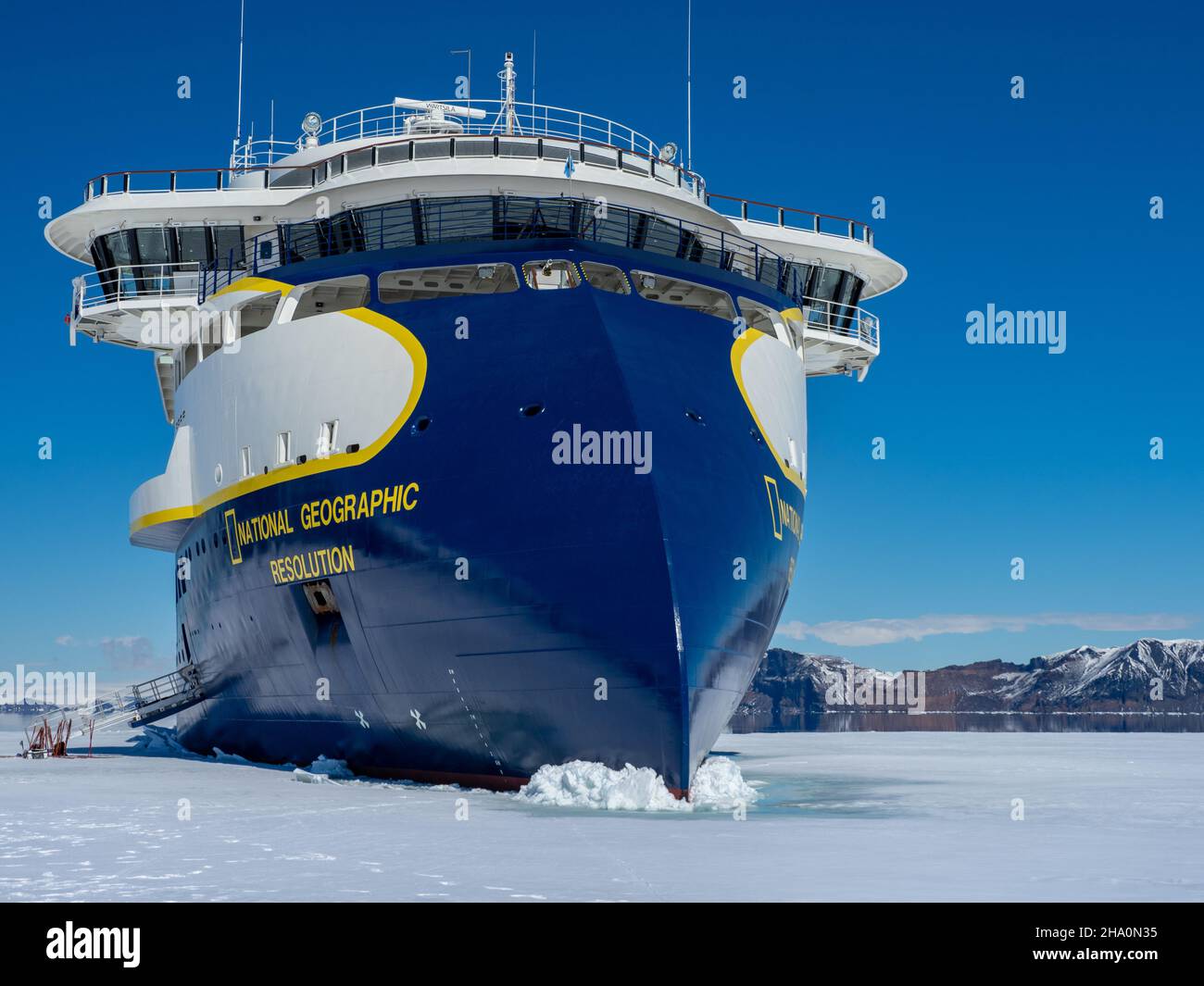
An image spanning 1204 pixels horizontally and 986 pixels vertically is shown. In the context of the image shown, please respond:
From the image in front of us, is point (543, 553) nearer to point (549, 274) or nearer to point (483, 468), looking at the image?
point (483, 468)

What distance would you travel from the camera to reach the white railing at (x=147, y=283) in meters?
29.0

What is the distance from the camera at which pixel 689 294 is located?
2588cm

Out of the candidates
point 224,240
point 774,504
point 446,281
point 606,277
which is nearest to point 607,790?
point 774,504

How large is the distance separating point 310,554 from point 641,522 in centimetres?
606

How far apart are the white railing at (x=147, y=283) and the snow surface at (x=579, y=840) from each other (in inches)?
415

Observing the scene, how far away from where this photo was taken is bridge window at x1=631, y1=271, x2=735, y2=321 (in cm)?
2286

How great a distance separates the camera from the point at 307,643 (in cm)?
2181

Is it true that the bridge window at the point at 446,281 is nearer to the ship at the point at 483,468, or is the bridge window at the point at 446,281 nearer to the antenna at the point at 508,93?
the ship at the point at 483,468

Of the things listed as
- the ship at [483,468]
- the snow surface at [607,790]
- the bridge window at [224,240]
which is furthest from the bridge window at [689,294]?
the bridge window at [224,240]

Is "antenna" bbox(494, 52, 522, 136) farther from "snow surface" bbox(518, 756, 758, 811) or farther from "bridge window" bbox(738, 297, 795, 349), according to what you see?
"snow surface" bbox(518, 756, 758, 811)

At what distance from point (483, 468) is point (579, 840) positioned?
641cm

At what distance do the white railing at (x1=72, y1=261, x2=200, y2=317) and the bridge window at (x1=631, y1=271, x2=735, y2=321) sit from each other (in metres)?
10.5
